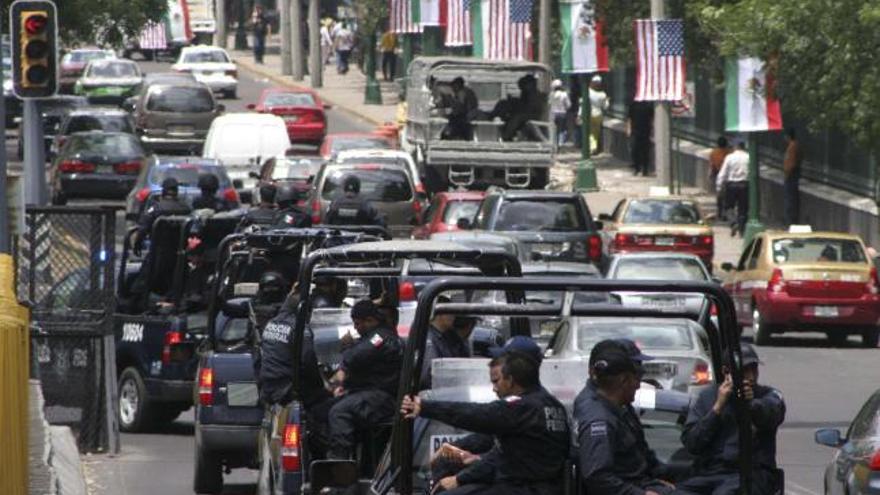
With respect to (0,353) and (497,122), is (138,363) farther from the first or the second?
(497,122)

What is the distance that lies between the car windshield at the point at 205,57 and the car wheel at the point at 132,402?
51.9m

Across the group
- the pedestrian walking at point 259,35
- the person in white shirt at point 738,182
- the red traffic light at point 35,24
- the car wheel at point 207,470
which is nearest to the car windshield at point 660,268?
the red traffic light at point 35,24

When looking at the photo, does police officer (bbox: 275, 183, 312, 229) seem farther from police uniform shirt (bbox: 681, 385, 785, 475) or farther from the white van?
the white van

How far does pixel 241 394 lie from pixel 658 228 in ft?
61.3

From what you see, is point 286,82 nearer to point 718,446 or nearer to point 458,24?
point 458,24

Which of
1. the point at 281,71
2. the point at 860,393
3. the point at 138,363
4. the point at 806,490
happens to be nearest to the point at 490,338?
the point at 806,490

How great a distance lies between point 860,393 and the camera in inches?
974

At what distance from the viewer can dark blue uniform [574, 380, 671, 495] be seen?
9094mm

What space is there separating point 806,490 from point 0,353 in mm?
8886

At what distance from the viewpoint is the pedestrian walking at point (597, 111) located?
56688 millimetres

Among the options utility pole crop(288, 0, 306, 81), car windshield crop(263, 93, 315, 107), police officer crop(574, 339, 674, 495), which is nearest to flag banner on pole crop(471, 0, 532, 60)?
car windshield crop(263, 93, 315, 107)

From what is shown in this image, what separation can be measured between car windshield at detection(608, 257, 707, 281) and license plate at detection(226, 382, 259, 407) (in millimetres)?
12532

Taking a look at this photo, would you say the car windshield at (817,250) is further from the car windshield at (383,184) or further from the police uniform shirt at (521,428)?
the police uniform shirt at (521,428)

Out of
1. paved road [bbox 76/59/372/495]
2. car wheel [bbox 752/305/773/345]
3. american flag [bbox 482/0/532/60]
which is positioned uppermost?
american flag [bbox 482/0/532/60]
